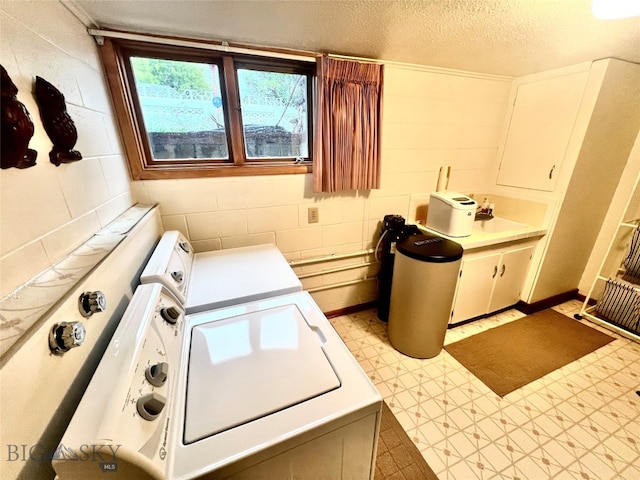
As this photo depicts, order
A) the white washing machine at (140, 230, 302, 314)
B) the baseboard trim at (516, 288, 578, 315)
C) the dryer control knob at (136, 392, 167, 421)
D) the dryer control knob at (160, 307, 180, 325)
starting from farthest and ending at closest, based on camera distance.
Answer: the baseboard trim at (516, 288, 578, 315) < the white washing machine at (140, 230, 302, 314) < the dryer control knob at (160, 307, 180, 325) < the dryer control knob at (136, 392, 167, 421)

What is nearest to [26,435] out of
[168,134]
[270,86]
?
[168,134]

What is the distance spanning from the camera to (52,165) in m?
0.81

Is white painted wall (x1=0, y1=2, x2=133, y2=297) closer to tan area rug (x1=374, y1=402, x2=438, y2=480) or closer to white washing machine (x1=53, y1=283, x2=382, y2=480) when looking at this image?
white washing machine (x1=53, y1=283, x2=382, y2=480)

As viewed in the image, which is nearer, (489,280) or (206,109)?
(206,109)

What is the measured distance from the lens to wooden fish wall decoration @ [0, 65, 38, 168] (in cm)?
59

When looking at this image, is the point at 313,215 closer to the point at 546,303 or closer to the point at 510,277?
the point at 510,277

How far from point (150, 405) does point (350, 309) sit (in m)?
2.02

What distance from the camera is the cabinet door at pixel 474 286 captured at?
1.98 metres

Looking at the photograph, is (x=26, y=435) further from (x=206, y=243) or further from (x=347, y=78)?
(x=347, y=78)

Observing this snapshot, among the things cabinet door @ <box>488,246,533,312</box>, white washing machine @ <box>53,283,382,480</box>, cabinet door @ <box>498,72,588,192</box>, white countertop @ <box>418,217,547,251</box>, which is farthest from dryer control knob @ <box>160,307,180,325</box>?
cabinet door @ <box>498,72,588,192</box>

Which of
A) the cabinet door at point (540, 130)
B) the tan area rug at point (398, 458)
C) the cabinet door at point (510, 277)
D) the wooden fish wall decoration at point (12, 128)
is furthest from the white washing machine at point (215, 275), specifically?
the cabinet door at point (540, 130)

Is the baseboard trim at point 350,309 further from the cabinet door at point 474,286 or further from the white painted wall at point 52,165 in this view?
the white painted wall at point 52,165

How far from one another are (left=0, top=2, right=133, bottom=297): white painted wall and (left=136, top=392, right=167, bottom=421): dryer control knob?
0.38 m

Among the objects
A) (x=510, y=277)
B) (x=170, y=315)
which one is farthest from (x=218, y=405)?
(x=510, y=277)
